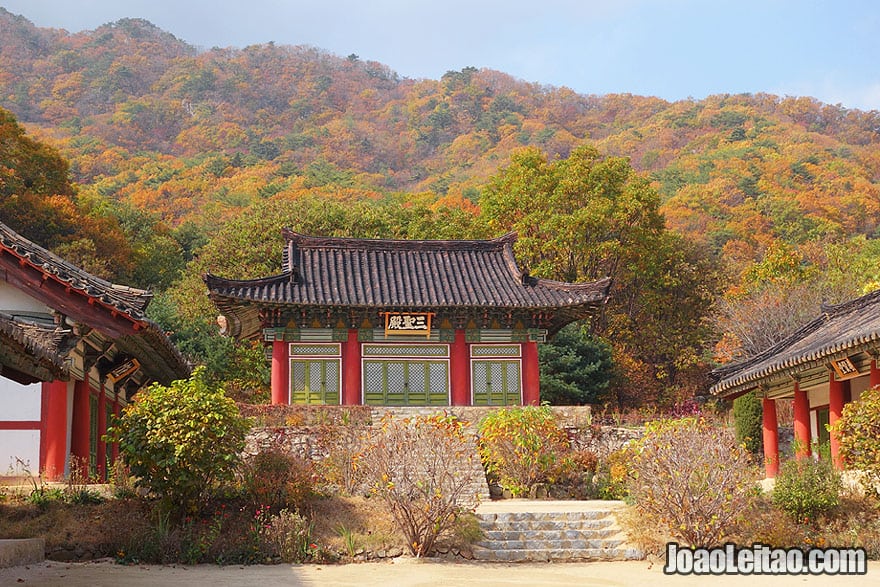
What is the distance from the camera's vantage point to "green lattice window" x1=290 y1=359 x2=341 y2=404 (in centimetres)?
3047

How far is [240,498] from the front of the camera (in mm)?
16703

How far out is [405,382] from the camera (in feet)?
101

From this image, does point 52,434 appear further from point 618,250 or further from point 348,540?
point 618,250

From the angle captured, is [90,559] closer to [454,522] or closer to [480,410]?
[454,522]

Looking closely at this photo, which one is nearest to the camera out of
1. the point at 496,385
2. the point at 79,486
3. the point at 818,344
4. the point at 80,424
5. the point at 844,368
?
the point at 79,486

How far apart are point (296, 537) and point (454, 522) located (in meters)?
2.51

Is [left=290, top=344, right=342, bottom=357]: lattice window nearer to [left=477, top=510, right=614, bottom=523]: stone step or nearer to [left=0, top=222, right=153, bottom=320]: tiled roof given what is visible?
[left=0, top=222, right=153, bottom=320]: tiled roof

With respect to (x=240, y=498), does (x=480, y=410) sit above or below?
above

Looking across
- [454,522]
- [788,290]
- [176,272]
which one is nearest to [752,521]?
[454,522]

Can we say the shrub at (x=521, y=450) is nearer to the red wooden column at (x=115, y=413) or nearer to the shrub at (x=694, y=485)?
the shrub at (x=694, y=485)

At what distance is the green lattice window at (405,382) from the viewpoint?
30703mm

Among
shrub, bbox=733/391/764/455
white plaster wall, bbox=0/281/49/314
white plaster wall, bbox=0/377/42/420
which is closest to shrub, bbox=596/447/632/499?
shrub, bbox=733/391/764/455

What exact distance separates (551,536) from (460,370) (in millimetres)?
14807

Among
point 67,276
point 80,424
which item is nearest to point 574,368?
point 80,424
